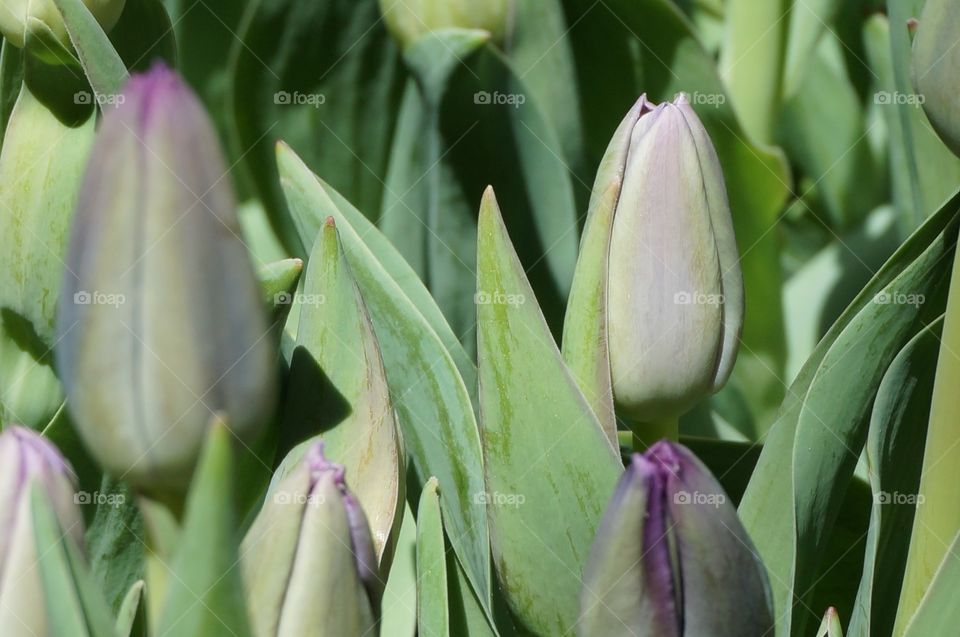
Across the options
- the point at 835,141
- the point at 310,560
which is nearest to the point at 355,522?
the point at 310,560

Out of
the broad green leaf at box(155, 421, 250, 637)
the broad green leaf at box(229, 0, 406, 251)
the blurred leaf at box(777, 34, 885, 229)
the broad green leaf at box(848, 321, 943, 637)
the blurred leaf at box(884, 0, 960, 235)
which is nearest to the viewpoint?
the broad green leaf at box(155, 421, 250, 637)

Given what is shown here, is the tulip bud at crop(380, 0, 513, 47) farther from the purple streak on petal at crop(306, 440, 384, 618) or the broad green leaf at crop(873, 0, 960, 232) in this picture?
the purple streak on petal at crop(306, 440, 384, 618)

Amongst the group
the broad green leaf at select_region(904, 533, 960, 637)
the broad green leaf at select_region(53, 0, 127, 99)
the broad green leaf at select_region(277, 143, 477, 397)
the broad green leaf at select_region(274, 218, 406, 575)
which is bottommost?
the broad green leaf at select_region(904, 533, 960, 637)

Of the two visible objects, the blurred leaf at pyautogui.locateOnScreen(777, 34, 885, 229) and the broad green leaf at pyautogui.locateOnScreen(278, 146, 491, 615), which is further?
the blurred leaf at pyautogui.locateOnScreen(777, 34, 885, 229)

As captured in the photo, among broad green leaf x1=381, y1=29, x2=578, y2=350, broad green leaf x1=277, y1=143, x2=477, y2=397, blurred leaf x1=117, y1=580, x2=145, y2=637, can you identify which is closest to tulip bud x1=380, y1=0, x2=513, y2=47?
broad green leaf x1=381, y1=29, x2=578, y2=350

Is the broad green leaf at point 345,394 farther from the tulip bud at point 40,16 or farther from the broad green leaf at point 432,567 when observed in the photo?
the tulip bud at point 40,16

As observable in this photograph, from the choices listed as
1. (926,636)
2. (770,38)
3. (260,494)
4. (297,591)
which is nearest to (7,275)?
(260,494)

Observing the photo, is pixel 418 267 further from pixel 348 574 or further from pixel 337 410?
pixel 348 574
